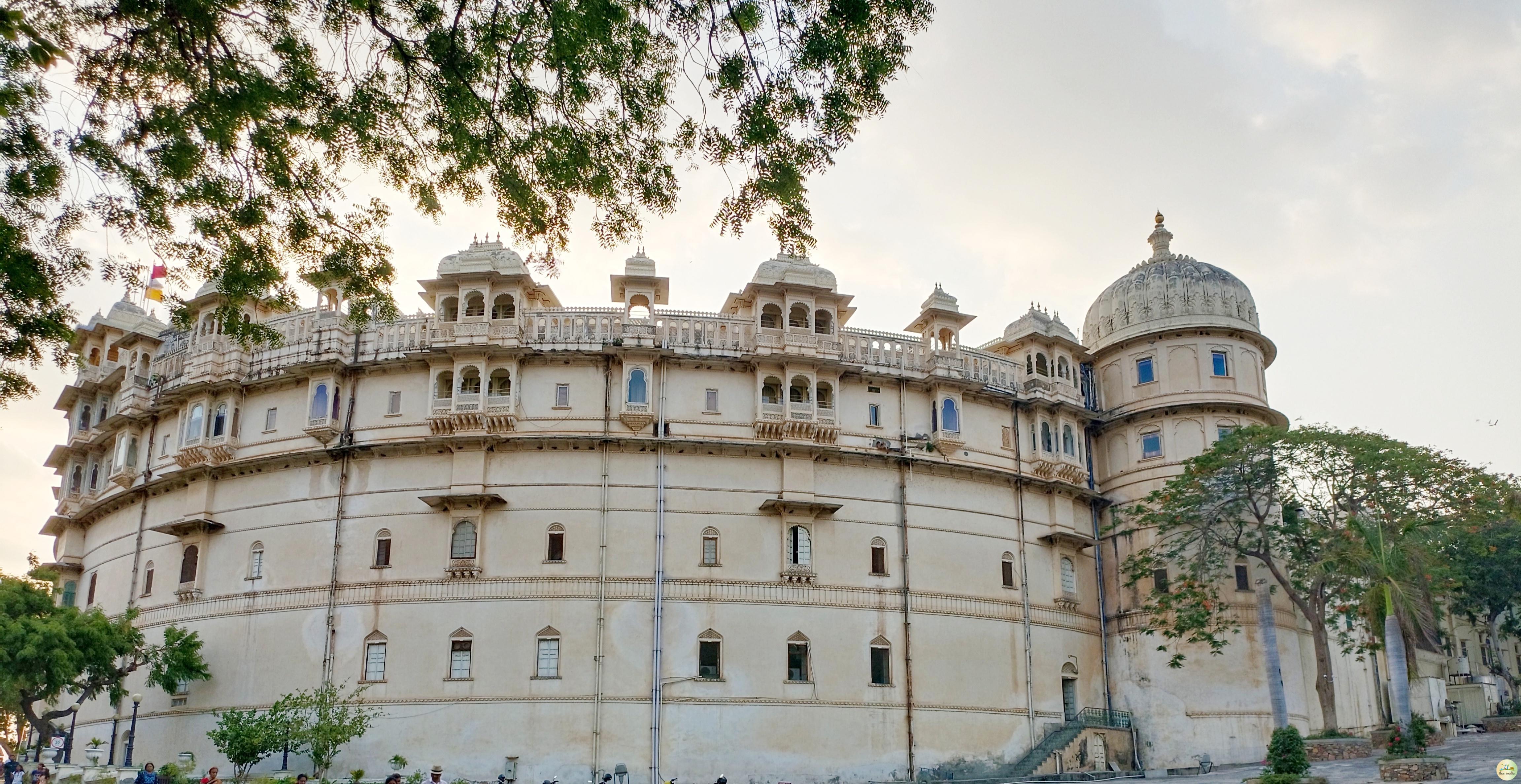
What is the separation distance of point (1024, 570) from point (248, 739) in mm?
21134

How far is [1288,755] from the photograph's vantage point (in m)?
25.5

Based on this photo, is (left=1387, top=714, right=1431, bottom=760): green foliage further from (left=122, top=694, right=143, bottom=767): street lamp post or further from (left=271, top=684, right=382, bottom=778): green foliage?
(left=122, top=694, right=143, bottom=767): street lamp post

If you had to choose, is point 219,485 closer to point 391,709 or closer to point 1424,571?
point 391,709

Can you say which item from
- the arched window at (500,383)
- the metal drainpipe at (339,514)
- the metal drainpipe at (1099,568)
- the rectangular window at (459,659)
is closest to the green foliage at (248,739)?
the metal drainpipe at (339,514)

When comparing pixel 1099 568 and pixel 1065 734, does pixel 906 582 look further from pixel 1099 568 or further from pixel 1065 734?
pixel 1099 568

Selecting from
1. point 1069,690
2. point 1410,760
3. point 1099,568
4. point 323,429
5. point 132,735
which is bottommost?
point 1410,760

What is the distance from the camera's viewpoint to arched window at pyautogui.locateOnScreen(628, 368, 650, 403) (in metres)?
34.3

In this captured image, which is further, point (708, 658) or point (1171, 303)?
point (1171, 303)

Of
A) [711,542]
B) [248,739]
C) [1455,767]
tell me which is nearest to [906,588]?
[711,542]

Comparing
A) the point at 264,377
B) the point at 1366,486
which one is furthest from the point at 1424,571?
the point at 264,377

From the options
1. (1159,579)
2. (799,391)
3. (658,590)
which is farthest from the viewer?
(1159,579)

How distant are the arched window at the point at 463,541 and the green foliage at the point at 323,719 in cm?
400

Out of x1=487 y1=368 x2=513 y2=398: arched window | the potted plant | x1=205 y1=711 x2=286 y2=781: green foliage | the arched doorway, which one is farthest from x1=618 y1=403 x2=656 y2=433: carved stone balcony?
the potted plant

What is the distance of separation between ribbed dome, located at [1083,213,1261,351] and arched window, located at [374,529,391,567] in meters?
23.2
